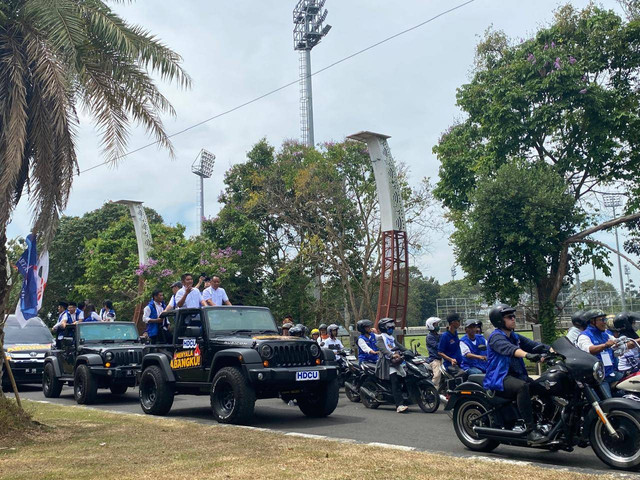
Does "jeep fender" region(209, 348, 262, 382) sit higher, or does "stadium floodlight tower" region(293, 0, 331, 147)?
"stadium floodlight tower" region(293, 0, 331, 147)

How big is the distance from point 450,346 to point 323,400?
97.5 inches

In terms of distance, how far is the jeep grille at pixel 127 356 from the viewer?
50.8 ft

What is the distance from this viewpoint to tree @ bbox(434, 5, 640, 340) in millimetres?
22547

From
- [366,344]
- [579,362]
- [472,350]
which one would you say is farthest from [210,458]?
[366,344]

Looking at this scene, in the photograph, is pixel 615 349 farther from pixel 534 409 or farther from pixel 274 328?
pixel 274 328

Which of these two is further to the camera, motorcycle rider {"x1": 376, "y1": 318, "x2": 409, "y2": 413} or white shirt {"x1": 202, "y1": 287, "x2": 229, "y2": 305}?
white shirt {"x1": 202, "y1": 287, "x2": 229, "y2": 305}

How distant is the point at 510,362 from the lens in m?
8.16

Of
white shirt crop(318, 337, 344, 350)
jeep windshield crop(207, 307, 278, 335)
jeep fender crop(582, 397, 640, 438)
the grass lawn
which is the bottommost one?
the grass lawn

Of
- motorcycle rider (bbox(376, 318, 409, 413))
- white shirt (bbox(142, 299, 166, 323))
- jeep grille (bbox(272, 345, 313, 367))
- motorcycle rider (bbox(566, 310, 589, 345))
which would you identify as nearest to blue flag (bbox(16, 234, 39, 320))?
white shirt (bbox(142, 299, 166, 323))

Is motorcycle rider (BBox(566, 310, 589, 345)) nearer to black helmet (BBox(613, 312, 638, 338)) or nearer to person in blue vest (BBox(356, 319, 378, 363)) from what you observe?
black helmet (BBox(613, 312, 638, 338))

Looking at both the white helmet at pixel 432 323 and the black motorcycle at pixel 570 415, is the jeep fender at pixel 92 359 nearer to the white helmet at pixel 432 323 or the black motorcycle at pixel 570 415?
the white helmet at pixel 432 323

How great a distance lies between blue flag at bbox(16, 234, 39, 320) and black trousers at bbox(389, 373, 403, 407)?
659 cm

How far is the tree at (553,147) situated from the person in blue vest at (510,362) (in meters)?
14.4

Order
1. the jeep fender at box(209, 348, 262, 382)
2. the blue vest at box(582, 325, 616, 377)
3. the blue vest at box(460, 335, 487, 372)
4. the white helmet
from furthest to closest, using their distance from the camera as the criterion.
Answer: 1. the white helmet
2. the blue vest at box(460, 335, 487, 372)
3. the jeep fender at box(209, 348, 262, 382)
4. the blue vest at box(582, 325, 616, 377)
